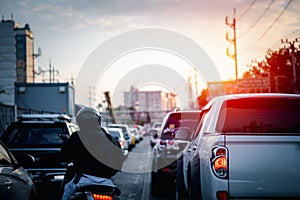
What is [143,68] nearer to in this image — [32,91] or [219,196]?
[219,196]

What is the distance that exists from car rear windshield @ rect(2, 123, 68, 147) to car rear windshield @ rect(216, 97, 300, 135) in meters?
5.07

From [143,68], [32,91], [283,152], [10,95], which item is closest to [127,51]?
[143,68]

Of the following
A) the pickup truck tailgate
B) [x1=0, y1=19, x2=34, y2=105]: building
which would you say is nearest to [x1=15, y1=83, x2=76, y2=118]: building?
[x1=0, y1=19, x2=34, y2=105]: building

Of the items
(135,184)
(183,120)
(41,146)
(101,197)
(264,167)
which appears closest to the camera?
(264,167)

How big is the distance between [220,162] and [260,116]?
1.01 meters

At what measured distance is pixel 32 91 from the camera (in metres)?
49.4

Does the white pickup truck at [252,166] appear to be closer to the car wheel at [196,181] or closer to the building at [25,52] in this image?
the car wheel at [196,181]

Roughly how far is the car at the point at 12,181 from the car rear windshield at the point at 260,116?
8.32ft

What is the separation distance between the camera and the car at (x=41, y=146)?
948cm

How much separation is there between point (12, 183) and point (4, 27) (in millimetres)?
88347

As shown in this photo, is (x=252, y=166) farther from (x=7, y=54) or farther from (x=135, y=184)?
(x=7, y=54)

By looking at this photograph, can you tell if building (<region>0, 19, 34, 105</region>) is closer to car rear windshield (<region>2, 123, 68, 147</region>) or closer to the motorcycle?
car rear windshield (<region>2, 123, 68, 147</region>)

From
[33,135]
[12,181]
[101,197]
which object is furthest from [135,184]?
[101,197]

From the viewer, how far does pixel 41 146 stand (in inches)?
388
